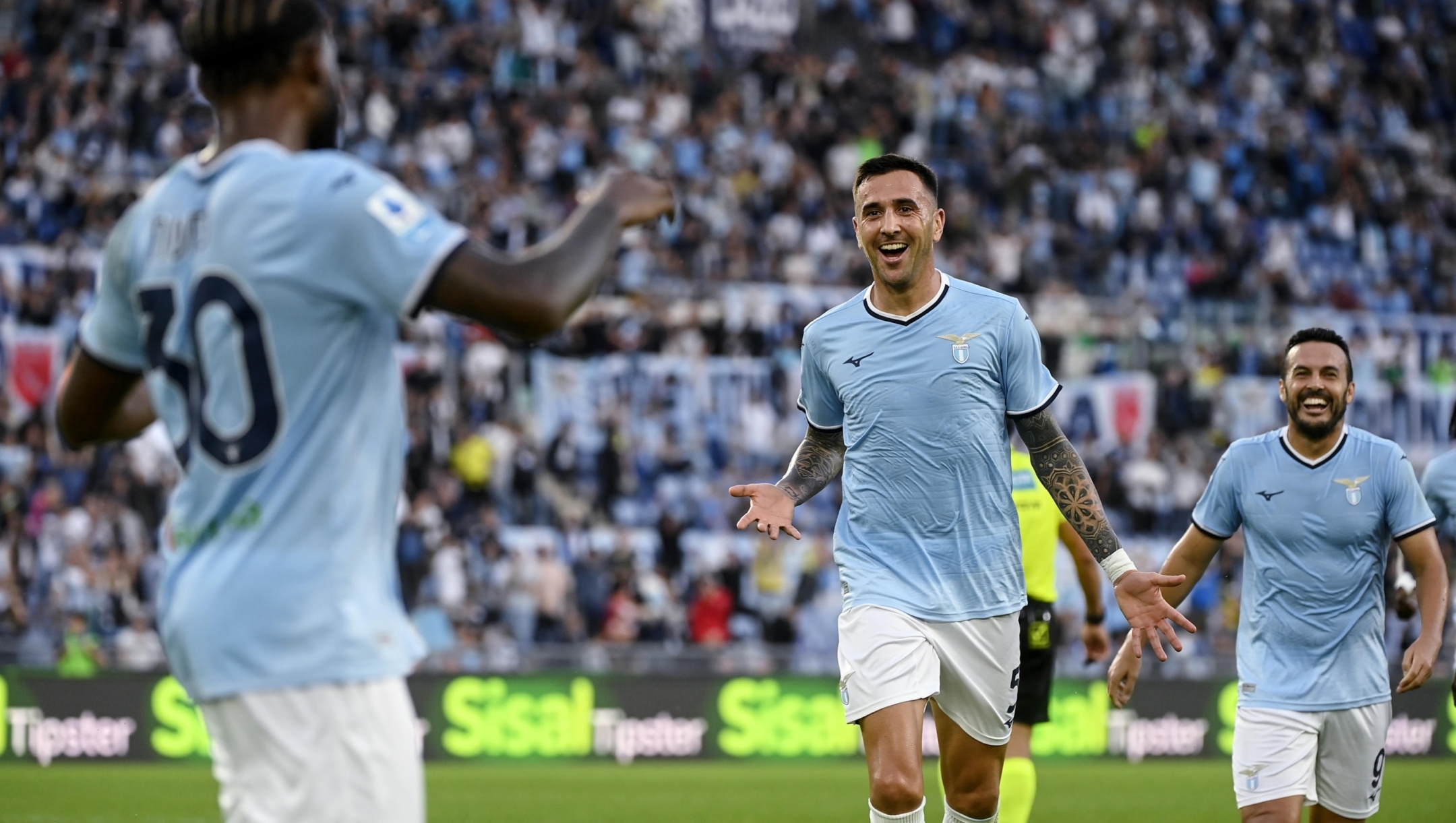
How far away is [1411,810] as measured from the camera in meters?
14.5

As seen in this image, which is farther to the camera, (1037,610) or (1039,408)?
(1037,610)

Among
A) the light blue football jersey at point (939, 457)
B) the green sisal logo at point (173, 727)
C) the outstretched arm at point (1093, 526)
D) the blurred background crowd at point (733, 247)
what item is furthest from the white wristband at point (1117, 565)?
the green sisal logo at point (173, 727)

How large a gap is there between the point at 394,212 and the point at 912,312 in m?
4.02

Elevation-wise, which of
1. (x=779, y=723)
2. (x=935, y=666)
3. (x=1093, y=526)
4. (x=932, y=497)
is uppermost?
(x=932, y=497)

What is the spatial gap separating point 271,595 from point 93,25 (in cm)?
2337

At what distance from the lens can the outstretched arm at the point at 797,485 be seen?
6.55 metres

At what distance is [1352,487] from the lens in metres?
7.41

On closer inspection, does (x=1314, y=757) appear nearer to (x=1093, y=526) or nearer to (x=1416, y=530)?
(x=1416, y=530)

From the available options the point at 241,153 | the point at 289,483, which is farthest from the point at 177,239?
the point at 289,483

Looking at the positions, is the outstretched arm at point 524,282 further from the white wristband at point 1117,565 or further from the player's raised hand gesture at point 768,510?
the white wristband at point 1117,565

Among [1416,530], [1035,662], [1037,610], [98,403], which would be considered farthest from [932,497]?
[98,403]

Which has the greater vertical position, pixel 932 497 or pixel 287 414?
pixel 287 414

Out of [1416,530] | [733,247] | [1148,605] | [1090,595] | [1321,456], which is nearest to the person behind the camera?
[1148,605]

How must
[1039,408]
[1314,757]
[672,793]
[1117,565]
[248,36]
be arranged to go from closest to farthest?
[248,36] → [1117,565] → [1039,408] → [1314,757] → [672,793]
